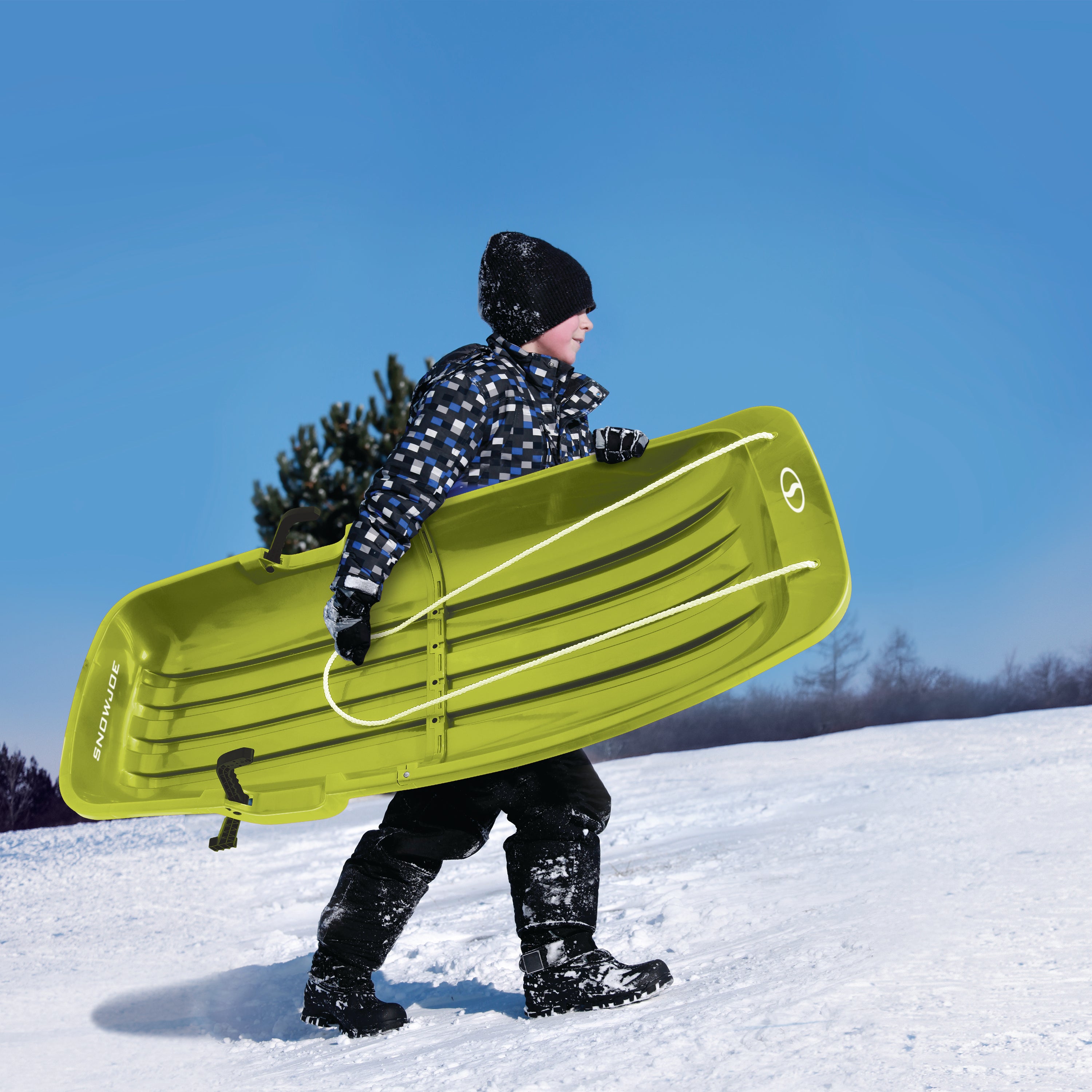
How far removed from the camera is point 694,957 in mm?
2166

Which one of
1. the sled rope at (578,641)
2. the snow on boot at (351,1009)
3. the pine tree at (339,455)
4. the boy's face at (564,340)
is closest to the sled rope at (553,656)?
the sled rope at (578,641)

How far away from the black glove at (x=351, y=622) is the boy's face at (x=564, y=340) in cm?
79

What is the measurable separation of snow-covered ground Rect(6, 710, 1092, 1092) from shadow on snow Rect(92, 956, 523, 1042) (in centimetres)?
1

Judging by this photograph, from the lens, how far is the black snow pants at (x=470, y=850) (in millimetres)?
2008

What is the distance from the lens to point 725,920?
2426 mm

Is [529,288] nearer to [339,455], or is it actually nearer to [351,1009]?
[351,1009]

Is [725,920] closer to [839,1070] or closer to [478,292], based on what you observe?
[839,1070]

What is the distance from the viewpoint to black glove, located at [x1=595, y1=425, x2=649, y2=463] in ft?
6.97

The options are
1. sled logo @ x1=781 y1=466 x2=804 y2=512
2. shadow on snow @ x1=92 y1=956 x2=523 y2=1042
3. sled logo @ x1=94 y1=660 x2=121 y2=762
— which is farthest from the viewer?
sled logo @ x1=94 y1=660 x2=121 y2=762

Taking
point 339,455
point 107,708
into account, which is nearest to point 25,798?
point 339,455

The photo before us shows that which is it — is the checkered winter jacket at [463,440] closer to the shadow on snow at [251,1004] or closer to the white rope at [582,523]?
the white rope at [582,523]

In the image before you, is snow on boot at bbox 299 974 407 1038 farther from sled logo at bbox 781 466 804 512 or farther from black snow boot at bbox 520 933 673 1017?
sled logo at bbox 781 466 804 512

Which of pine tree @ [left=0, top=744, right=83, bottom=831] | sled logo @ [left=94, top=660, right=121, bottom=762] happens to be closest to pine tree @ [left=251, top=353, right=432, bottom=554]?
pine tree @ [left=0, top=744, right=83, bottom=831]

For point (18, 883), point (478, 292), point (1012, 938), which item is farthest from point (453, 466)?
point (18, 883)
